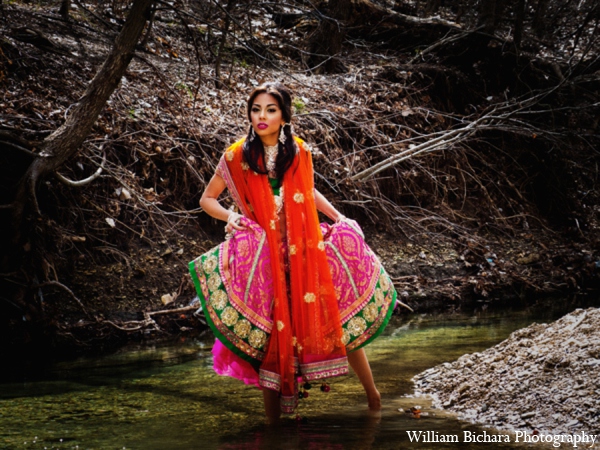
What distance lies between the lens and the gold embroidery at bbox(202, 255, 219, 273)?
10.9 ft

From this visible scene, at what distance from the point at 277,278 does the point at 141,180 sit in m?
3.61

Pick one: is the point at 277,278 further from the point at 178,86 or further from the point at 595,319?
the point at 178,86

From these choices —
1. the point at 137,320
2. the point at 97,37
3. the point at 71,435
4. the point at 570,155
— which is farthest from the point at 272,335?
the point at 570,155

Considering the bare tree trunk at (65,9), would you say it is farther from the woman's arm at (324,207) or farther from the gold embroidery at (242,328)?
the gold embroidery at (242,328)

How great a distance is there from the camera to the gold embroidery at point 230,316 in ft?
10.6

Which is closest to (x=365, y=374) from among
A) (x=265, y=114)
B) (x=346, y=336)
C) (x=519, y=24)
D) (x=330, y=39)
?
(x=346, y=336)

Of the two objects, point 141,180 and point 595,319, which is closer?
point 595,319

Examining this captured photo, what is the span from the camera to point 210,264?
335cm

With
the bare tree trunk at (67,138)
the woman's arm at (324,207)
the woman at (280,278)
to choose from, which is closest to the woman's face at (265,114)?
the woman at (280,278)

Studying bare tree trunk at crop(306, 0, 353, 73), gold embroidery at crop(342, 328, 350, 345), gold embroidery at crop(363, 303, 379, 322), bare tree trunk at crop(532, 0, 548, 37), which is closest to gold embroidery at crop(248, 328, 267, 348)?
gold embroidery at crop(342, 328, 350, 345)

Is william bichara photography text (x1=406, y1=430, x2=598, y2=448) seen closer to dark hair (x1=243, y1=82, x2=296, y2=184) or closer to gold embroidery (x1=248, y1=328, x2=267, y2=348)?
gold embroidery (x1=248, y1=328, x2=267, y2=348)

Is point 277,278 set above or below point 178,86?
below

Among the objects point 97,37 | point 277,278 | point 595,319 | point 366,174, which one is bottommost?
point 595,319

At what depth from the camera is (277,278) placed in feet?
10.7
